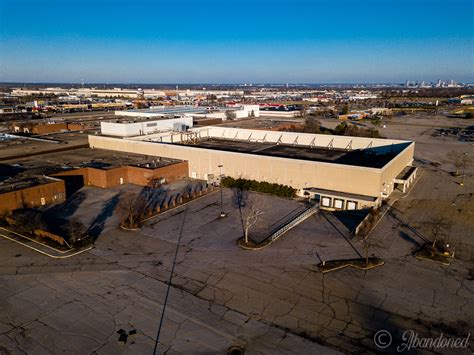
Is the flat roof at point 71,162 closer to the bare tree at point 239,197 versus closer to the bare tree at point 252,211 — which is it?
the bare tree at point 239,197

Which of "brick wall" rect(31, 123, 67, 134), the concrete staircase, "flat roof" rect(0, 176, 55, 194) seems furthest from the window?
"brick wall" rect(31, 123, 67, 134)

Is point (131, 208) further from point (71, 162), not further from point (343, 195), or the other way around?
point (71, 162)

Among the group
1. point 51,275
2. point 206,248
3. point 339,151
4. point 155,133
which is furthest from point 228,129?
point 51,275

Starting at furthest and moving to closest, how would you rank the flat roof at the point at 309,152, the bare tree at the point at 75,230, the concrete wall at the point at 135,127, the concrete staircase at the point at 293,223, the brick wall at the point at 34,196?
the concrete wall at the point at 135,127 < the flat roof at the point at 309,152 < the brick wall at the point at 34,196 < the concrete staircase at the point at 293,223 < the bare tree at the point at 75,230

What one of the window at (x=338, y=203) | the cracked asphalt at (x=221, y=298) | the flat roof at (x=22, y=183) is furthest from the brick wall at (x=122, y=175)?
the window at (x=338, y=203)

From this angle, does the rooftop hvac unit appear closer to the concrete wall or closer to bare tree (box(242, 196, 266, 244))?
the concrete wall


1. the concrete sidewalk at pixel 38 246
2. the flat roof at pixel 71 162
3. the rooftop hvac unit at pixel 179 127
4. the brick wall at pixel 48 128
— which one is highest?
the rooftop hvac unit at pixel 179 127

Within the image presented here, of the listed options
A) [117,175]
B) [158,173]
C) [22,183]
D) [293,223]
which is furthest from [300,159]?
[22,183]
